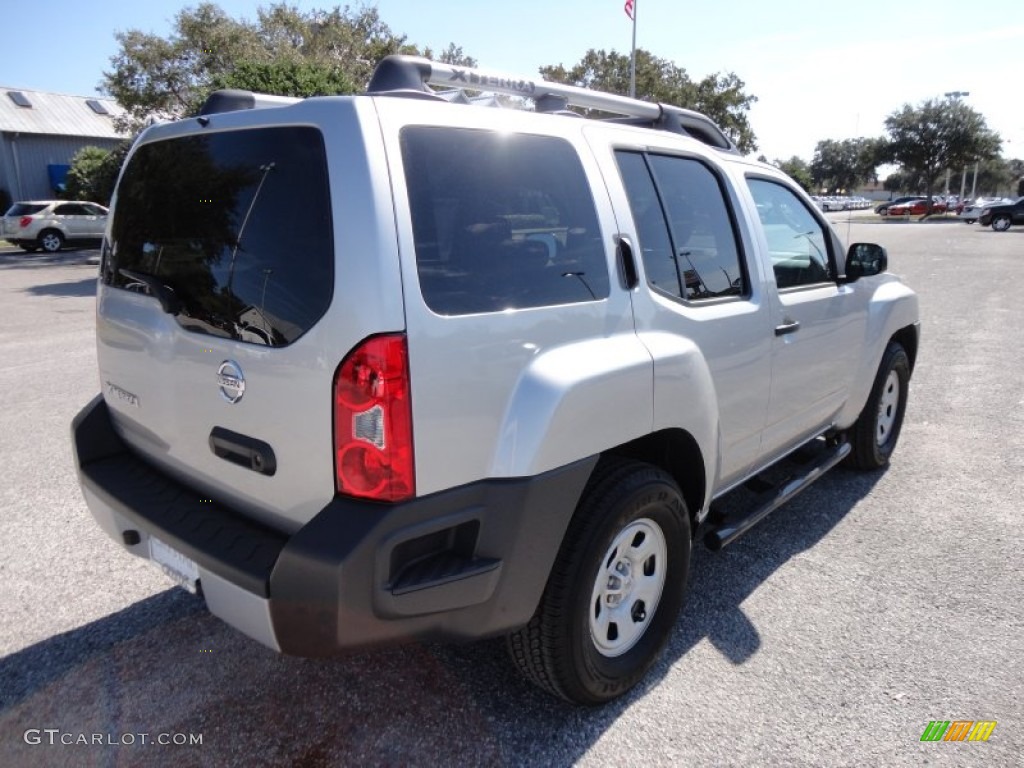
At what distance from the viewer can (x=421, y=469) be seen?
1.93 metres

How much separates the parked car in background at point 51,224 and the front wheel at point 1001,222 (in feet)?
122

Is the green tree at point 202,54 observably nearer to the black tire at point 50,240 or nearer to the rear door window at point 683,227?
the black tire at point 50,240

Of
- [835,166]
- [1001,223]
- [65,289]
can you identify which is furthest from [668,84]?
[835,166]

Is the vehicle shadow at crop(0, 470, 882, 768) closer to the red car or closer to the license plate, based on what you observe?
the license plate

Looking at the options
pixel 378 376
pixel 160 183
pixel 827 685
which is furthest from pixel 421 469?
pixel 827 685

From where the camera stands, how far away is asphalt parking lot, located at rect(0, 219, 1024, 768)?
241cm

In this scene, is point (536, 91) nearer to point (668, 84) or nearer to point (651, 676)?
point (651, 676)

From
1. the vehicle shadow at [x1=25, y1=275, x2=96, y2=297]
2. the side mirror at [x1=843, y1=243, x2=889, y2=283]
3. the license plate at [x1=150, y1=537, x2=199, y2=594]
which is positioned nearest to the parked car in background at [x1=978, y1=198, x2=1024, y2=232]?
the vehicle shadow at [x1=25, y1=275, x2=96, y2=297]

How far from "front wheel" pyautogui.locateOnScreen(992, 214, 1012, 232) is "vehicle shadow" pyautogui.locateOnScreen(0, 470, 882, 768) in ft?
129

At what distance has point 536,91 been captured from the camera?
2898mm

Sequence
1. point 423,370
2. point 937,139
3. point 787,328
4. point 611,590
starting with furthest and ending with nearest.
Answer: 1. point 937,139
2. point 787,328
3. point 611,590
4. point 423,370

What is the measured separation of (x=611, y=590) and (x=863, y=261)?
2511 millimetres

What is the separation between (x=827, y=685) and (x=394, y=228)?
225 centimetres

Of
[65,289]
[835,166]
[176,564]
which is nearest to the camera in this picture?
[176,564]
